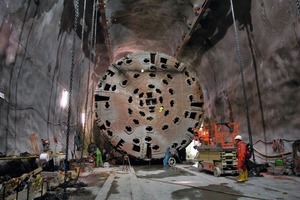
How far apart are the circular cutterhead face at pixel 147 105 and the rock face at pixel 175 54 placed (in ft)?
3.65

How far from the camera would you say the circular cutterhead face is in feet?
31.8

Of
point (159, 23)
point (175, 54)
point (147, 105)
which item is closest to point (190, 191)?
point (147, 105)

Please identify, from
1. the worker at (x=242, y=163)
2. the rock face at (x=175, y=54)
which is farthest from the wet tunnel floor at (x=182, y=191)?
the rock face at (x=175, y=54)

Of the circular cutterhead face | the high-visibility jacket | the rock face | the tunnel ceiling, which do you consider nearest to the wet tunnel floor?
the high-visibility jacket

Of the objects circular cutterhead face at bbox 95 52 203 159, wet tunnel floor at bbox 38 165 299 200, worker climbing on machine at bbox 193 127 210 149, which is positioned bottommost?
wet tunnel floor at bbox 38 165 299 200

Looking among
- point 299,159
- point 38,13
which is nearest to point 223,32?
point 299,159

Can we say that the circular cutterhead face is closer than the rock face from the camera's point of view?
No

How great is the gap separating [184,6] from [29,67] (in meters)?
5.97

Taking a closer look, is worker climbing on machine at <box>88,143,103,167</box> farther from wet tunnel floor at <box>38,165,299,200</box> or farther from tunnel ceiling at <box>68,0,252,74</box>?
wet tunnel floor at <box>38,165,299,200</box>

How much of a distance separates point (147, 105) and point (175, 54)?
336cm

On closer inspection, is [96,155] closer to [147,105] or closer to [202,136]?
[147,105]

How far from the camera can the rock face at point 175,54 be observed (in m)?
5.25

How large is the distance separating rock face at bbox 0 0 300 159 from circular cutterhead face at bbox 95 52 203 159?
1.11 m

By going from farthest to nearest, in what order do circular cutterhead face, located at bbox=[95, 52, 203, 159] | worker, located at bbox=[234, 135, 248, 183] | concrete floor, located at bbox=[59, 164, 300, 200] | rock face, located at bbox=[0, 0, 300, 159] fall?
circular cutterhead face, located at bbox=[95, 52, 203, 159] → worker, located at bbox=[234, 135, 248, 183] → rock face, located at bbox=[0, 0, 300, 159] → concrete floor, located at bbox=[59, 164, 300, 200]
